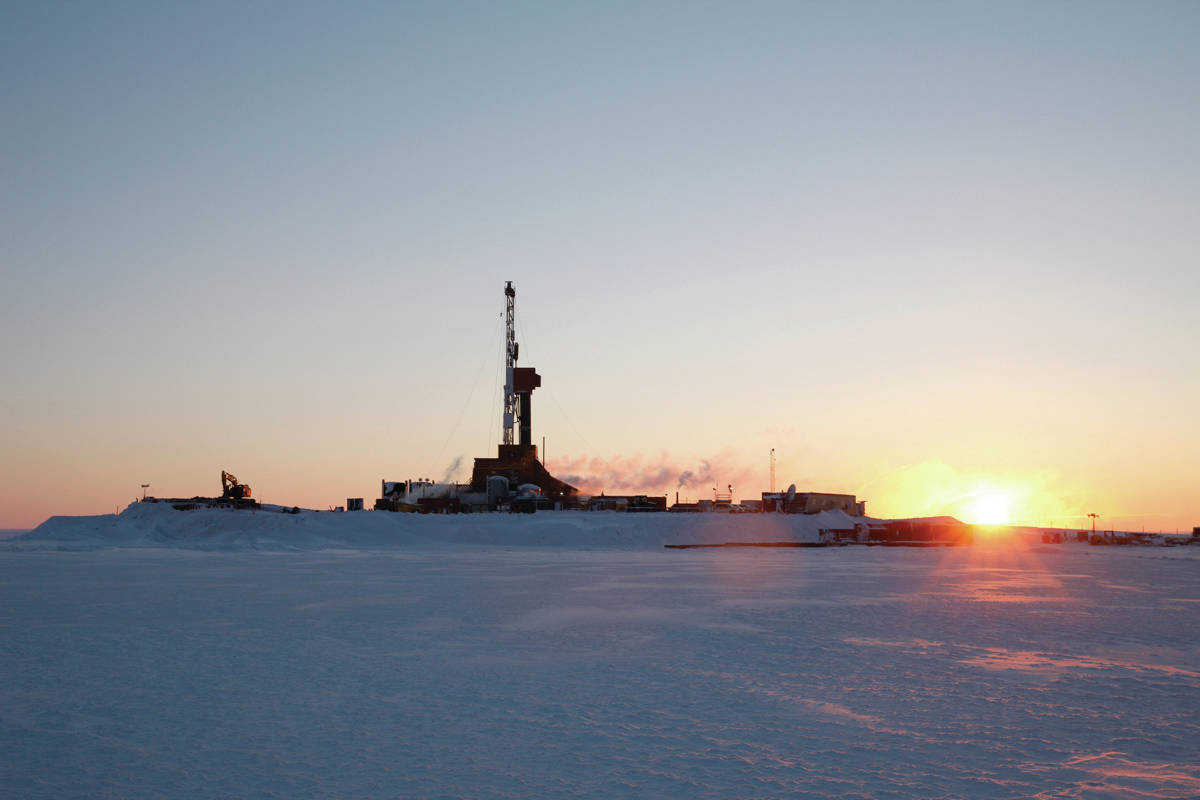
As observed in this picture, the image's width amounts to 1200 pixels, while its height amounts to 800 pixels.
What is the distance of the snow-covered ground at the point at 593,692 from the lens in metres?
9.21

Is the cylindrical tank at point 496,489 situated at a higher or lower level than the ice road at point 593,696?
higher

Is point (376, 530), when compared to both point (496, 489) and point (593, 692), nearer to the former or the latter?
point (496, 489)

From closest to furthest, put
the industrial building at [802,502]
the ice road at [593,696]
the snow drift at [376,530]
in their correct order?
the ice road at [593,696], the snow drift at [376,530], the industrial building at [802,502]

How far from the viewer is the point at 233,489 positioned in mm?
80625

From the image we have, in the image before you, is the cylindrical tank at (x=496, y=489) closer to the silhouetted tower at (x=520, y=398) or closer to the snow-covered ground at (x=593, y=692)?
the silhouetted tower at (x=520, y=398)

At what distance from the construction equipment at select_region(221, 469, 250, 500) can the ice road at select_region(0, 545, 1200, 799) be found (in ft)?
187

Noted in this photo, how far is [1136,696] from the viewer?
42.7 feet

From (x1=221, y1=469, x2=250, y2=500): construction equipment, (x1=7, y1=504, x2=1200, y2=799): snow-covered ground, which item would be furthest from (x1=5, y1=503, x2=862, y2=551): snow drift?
(x1=7, y1=504, x2=1200, y2=799): snow-covered ground

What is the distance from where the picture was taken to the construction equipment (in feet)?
265

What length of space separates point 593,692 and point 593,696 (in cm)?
28

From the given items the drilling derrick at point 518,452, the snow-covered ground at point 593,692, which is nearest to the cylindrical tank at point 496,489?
the drilling derrick at point 518,452

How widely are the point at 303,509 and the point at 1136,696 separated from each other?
75449mm

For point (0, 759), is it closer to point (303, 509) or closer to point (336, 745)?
point (336, 745)

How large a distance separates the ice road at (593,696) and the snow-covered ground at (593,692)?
0.06m
